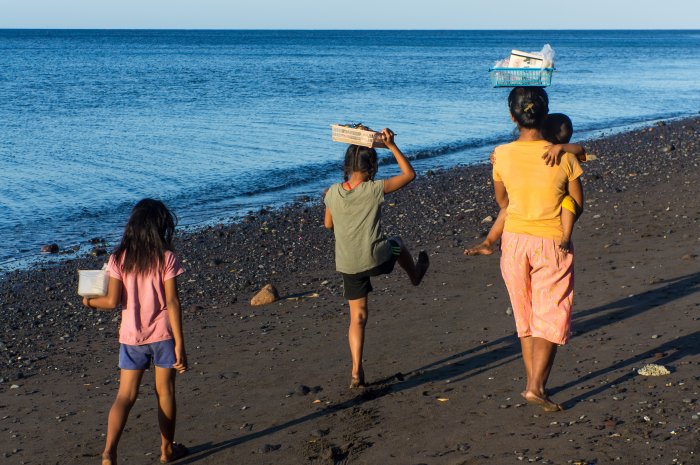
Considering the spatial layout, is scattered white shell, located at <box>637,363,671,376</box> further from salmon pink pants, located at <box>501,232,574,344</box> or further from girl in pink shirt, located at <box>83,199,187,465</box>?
girl in pink shirt, located at <box>83,199,187,465</box>

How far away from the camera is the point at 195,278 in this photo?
10.1 meters

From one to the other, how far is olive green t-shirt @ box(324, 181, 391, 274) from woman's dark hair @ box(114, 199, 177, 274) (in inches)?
53.8

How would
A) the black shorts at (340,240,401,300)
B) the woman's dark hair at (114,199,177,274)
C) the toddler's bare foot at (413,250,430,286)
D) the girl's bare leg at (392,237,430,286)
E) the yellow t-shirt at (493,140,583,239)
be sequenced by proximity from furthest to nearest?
the toddler's bare foot at (413,250,430,286) → the girl's bare leg at (392,237,430,286) → the black shorts at (340,240,401,300) → the yellow t-shirt at (493,140,583,239) → the woman's dark hair at (114,199,177,274)

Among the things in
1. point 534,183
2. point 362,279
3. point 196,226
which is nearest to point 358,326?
point 362,279

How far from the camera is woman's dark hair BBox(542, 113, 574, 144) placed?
16.5 feet

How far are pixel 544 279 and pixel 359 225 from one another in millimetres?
1243

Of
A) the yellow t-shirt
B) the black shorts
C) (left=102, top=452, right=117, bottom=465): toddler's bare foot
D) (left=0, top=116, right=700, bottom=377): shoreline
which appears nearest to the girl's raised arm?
the black shorts

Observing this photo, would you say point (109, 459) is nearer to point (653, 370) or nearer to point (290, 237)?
point (653, 370)

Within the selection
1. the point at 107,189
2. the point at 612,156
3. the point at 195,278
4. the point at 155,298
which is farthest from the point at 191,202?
the point at 155,298

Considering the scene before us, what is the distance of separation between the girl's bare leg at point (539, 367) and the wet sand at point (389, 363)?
0.08 meters

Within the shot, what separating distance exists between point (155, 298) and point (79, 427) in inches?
66.3

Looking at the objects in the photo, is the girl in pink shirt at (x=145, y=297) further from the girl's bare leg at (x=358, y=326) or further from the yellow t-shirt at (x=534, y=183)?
the yellow t-shirt at (x=534, y=183)

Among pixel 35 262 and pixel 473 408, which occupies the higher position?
pixel 473 408

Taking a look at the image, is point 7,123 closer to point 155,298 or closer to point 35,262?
point 35,262
